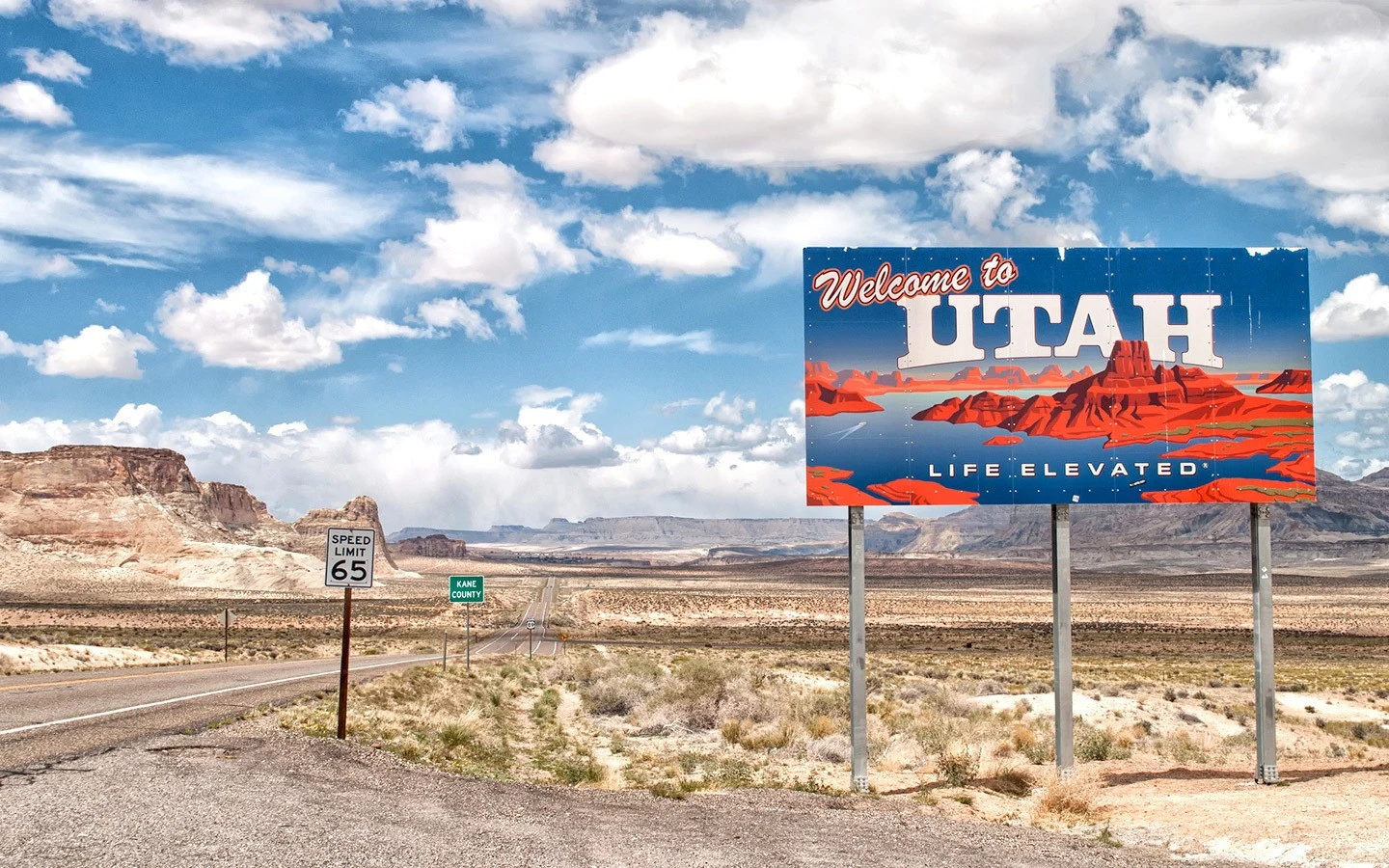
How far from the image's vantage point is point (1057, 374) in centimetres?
1440

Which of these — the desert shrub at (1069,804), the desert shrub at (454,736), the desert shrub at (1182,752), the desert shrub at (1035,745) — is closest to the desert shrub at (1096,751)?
the desert shrub at (1035,745)

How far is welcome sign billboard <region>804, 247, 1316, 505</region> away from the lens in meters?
14.2

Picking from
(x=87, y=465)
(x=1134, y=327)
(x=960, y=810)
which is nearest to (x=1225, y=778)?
(x=960, y=810)

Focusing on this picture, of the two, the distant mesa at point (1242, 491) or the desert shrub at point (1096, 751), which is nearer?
the distant mesa at point (1242, 491)

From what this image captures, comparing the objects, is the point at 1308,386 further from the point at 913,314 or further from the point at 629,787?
the point at 629,787

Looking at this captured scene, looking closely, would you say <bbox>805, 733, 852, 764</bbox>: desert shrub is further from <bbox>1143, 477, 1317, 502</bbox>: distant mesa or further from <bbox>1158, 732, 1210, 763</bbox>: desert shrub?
<bbox>1143, 477, 1317, 502</bbox>: distant mesa

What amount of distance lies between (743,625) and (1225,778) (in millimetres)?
70251

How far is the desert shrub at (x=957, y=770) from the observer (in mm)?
13922

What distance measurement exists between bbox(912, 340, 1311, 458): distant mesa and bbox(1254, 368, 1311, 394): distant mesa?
0.46 feet

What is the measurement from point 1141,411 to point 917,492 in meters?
3.23

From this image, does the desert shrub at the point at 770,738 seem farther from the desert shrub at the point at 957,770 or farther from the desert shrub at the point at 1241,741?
the desert shrub at the point at 1241,741

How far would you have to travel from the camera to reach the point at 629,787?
44.1 ft

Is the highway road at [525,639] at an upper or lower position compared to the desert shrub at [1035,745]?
lower

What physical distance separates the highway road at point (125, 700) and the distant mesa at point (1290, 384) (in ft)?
50.8
